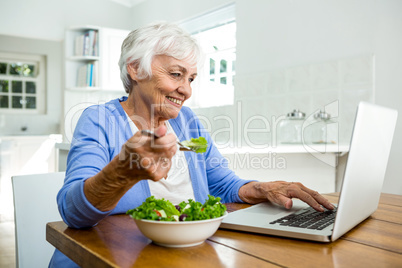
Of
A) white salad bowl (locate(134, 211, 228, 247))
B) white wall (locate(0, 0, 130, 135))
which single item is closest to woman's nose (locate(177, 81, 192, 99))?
white salad bowl (locate(134, 211, 228, 247))

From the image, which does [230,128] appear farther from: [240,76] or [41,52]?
[41,52]

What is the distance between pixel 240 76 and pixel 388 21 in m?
1.49

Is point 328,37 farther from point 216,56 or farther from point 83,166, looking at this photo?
point 83,166

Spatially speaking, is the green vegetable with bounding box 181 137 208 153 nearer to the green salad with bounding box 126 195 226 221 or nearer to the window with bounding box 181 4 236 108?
the green salad with bounding box 126 195 226 221

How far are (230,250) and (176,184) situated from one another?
2.07 ft

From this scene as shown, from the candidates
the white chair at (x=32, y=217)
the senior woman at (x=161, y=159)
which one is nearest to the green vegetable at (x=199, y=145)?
the senior woman at (x=161, y=159)

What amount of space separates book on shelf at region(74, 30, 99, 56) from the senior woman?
12.5 feet

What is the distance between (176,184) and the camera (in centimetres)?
129

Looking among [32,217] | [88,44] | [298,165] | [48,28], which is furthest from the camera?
[48,28]

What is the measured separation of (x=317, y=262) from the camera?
2.02 feet

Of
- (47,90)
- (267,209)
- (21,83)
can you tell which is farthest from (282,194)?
(21,83)

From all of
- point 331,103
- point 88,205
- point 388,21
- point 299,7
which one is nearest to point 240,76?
point 299,7

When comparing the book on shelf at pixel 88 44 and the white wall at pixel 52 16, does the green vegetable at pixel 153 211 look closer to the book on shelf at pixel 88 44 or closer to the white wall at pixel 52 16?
the book on shelf at pixel 88 44

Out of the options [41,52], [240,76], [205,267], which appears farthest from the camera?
[41,52]
